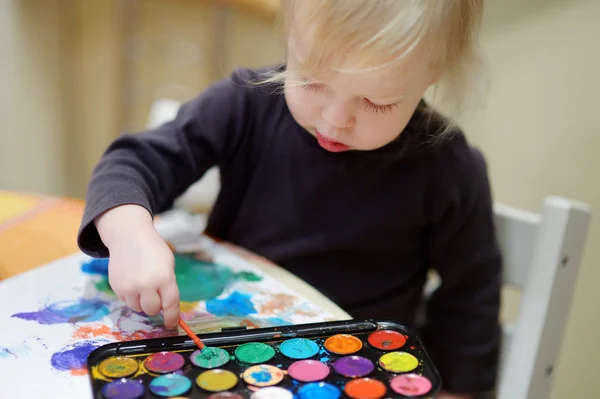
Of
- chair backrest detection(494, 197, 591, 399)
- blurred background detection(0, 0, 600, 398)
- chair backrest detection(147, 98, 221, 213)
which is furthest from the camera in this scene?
blurred background detection(0, 0, 600, 398)

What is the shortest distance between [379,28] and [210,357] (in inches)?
11.4

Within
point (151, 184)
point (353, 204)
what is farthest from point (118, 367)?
point (353, 204)

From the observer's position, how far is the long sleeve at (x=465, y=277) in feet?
2.27

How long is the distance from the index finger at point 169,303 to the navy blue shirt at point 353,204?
0.18 meters

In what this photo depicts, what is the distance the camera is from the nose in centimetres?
53

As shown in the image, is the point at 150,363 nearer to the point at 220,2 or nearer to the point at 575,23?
the point at 575,23

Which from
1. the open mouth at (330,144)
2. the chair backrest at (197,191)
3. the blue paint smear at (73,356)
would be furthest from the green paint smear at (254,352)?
the chair backrest at (197,191)

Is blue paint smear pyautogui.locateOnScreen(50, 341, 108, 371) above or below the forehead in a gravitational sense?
below

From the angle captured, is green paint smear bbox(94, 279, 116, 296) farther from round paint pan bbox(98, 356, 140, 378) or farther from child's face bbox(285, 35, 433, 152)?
child's face bbox(285, 35, 433, 152)

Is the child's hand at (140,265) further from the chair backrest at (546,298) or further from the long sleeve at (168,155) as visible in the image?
the chair backrest at (546,298)

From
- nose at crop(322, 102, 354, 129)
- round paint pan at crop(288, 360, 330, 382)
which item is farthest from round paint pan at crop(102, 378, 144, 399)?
nose at crop(322, 102, 354, 129)

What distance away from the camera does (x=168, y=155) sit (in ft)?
2.14

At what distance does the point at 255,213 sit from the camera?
0.72 meters

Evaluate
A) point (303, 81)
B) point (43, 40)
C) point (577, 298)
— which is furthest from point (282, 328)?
point (43, 40)
